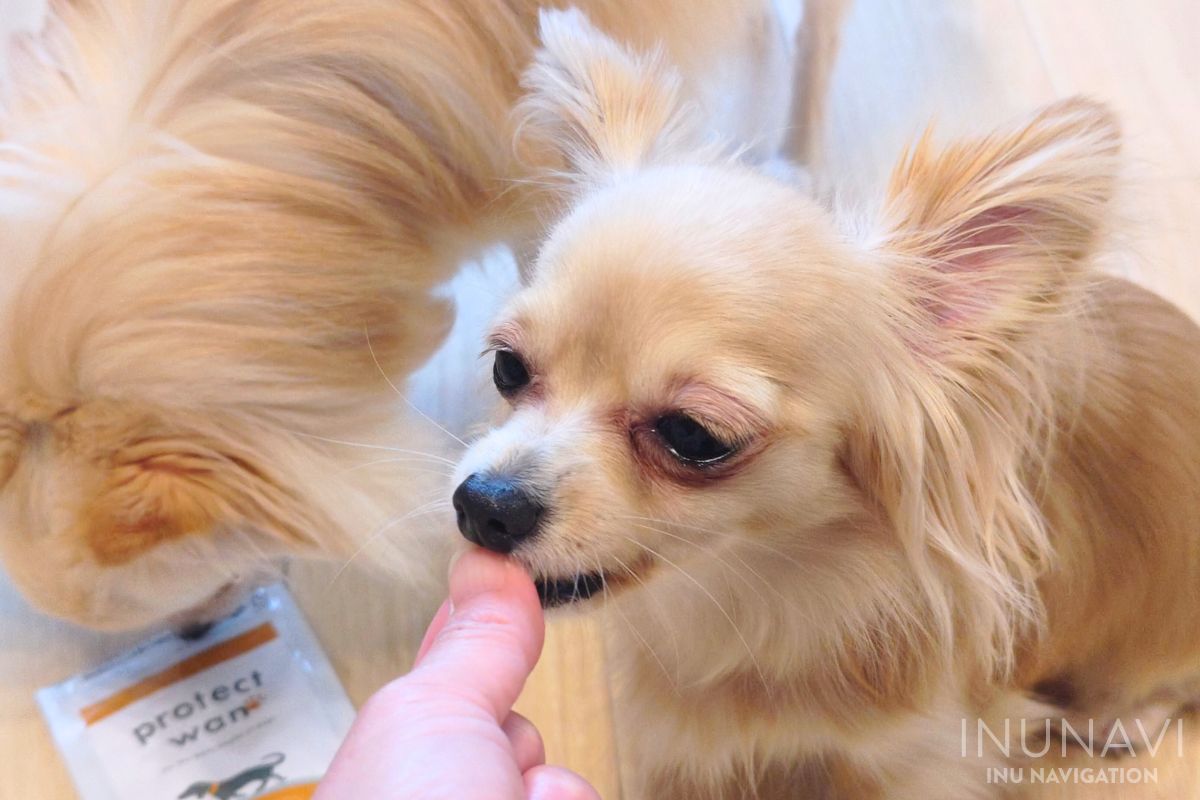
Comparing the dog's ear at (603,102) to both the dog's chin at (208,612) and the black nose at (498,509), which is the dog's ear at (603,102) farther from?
the dog's chin at (208,612)

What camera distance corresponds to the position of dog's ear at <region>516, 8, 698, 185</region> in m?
1.03

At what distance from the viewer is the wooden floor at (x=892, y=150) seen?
1561mm

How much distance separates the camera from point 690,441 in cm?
83

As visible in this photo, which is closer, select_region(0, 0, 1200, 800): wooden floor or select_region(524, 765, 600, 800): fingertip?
select_region(524, 765, 600, 800): fingertip

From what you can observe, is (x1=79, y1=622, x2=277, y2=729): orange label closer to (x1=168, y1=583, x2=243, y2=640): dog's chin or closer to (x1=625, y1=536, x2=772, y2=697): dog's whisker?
(x1=168, y1=583, x2=243, y2=640): dog's chin

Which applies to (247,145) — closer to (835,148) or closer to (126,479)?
(126,479)

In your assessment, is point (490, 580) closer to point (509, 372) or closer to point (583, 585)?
point (583, 585)

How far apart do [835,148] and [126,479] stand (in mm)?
1442

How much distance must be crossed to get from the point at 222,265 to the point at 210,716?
0.80 metres

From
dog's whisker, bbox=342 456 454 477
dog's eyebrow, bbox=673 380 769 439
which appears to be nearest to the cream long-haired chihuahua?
dog's eyebrow, bbox=673 380 769 439

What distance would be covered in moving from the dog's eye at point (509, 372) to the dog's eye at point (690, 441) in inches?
5.9

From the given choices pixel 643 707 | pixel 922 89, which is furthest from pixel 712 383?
pixel 922 89

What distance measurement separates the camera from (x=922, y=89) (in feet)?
6.79

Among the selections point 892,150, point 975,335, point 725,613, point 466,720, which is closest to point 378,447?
point 725,613
